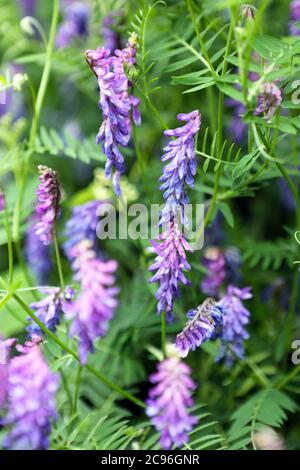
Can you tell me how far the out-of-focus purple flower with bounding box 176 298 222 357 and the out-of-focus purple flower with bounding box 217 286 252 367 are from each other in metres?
0.22

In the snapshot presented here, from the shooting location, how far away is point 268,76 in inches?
50.1

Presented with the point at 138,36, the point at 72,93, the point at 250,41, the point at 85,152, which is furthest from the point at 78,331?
the point at 72,93

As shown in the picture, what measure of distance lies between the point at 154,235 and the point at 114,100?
0.41 meters

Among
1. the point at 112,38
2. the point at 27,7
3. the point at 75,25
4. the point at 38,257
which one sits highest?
the point at 27,7

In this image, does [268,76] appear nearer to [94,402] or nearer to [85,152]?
[85,152]

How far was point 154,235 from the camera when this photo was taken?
165cm

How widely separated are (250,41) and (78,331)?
0.57 meters

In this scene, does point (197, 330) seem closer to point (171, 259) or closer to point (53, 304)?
point (171, 259)

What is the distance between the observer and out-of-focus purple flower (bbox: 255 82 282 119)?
1255 millimetres

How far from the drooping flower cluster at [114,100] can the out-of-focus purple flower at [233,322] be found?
1.28 ft

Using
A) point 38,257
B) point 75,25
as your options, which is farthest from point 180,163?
point 75,25

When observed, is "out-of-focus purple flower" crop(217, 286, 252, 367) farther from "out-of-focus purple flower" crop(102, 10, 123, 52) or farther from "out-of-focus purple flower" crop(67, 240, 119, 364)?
"out-of-focus purple flower" crop(102, 10, 123, 52)

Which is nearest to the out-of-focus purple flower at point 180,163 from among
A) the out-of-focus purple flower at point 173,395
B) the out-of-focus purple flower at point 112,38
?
the out-of-focus purple flower at point 173,395

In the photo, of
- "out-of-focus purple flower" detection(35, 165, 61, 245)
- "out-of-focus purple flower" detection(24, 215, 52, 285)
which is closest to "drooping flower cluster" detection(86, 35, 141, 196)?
"out-of-focus purple flower" detection(35, 165, 61, 245)
